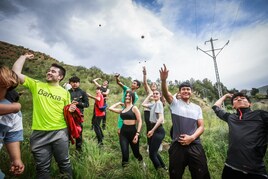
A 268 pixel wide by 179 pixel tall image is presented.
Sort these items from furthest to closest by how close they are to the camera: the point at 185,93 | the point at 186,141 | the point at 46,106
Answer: the point at 185,93, the point at 46,106, the point at 186,141

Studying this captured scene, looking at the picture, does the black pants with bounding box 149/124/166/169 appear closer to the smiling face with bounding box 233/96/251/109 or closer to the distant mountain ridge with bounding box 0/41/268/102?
the smiling face with bounding box 233/96/251/109

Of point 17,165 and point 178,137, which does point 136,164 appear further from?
point 17,165

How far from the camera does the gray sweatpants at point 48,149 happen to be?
110 inches

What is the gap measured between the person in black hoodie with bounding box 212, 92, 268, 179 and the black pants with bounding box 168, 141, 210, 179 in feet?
1.58

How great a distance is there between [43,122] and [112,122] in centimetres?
599

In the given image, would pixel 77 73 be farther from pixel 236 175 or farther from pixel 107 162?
pixel 236 175

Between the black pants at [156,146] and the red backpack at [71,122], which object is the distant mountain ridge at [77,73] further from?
the red backpack at [71,122]

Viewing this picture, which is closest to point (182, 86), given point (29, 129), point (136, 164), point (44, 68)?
point (136, 164)

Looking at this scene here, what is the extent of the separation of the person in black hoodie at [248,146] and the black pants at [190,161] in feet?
1.58

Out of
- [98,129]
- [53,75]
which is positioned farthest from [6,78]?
[98,129]

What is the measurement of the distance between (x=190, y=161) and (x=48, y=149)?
2.31 meters

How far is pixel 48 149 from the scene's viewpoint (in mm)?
2918

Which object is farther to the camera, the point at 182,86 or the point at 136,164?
the point at 136,164

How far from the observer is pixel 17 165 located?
75.9 inches
